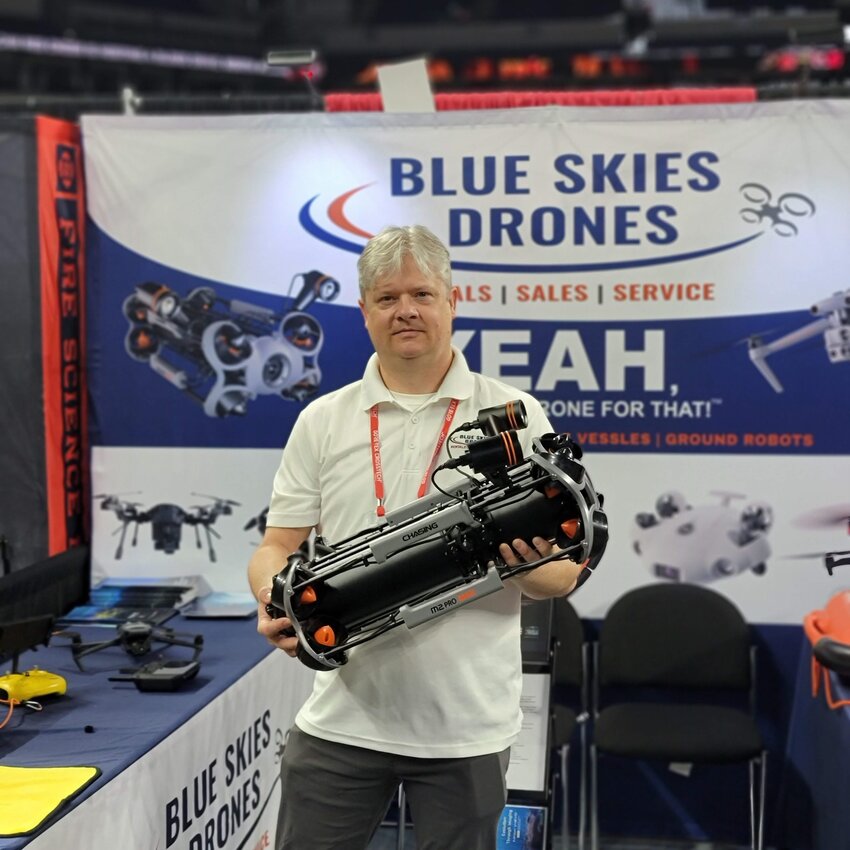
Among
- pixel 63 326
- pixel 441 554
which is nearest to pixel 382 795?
pixel 441 554

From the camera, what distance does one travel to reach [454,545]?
1.70 m

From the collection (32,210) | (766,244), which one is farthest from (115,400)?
(766,244)

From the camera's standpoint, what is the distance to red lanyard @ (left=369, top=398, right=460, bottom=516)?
1.86 m

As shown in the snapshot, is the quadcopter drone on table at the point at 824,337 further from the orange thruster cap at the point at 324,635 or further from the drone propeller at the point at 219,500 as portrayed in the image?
the orange thruster cap at the point at 324,635

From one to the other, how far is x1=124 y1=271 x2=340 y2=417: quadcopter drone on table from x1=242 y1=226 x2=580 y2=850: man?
1670mm

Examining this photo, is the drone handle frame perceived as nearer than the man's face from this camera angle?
Yes

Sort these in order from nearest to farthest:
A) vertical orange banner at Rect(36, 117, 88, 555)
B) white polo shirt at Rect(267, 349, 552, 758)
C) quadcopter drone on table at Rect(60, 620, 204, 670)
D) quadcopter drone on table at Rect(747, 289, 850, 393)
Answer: white polo shirt at Rect(267, 349, 552, 758)
quadcopter drone on table at Rect(60, 620, 204, 670)
quadcopter drone on table at Rect(747, 289, 850, 393)
vertical orange banner at Rect(36, 117, 88, 555)

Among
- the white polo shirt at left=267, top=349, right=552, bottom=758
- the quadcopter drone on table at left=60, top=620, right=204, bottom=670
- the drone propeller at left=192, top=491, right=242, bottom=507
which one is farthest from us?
the drone propeller at left=192, top=491, right=242, bottom=507

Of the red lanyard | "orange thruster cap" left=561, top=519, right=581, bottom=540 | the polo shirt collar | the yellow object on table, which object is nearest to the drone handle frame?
"orange thruster cap" left=561, top=519, right=581, bottom=540

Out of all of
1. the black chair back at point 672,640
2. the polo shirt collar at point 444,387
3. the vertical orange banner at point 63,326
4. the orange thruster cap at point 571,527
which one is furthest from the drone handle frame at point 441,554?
the vertical orange banner at point 63,326

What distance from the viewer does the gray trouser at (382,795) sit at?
1818 millimetres

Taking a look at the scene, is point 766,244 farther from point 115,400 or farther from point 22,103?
point 22,103

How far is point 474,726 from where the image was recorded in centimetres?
181

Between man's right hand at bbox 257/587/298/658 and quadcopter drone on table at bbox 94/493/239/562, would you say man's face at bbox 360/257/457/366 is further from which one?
quadcopter drone on table at bbox 94/493/239/562
